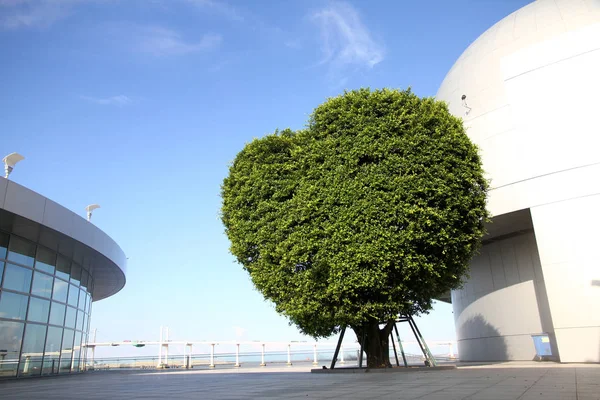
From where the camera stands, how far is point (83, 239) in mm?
18078

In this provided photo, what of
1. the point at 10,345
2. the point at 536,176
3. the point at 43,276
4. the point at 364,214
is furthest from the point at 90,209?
the point at 536,176

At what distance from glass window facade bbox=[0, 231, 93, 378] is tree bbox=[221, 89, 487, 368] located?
8278 millimetres

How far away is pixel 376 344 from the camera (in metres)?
16.9

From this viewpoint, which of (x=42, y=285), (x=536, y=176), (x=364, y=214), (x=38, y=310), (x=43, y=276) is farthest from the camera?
(x=536, y=176)

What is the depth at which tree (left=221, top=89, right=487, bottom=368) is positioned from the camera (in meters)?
14.2

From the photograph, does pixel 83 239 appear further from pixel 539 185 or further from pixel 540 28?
pixel 540 28

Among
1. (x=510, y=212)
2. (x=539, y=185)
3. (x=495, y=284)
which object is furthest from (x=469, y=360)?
(x=539, y=185)

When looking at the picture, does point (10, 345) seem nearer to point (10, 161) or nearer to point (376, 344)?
point (10, 161)

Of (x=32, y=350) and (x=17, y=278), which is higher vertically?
(x=17, y=278)

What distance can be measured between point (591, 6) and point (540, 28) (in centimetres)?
284

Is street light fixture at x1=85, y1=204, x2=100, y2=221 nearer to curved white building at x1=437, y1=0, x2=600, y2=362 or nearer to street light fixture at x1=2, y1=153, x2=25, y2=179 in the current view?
street light fixture at x1=2, y1=153, x2=25, y2=179

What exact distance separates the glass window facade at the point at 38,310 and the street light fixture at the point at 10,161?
90.5 inches

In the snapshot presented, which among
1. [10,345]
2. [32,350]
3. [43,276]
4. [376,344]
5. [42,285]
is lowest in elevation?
[376,344]

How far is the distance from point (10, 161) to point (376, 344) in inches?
600
